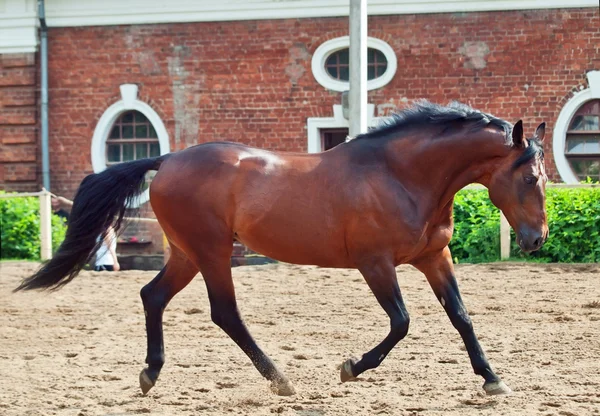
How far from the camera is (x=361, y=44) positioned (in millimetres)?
12359

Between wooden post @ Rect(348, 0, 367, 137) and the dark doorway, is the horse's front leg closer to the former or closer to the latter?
wooden post @ Rect(348, 0, 367, 137)

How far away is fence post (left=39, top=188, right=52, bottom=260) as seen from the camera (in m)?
14.0

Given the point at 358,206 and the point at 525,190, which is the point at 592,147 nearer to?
the point at 525,190

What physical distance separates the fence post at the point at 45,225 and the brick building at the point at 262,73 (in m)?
2.65

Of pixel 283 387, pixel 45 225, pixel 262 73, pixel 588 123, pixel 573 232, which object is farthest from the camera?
pixel 262 73

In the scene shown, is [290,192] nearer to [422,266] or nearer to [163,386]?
[422,266]

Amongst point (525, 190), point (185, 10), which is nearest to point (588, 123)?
point (185, 10)

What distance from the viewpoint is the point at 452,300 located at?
6.48 metres

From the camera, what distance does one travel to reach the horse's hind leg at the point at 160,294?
673 cm

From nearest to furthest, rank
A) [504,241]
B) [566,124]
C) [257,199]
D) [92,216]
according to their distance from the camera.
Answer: [257,199] → [92,216] → [504,241] → [566,124]

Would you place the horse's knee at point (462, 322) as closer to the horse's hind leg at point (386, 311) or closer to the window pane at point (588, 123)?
the horse's hind leg at point (386, 311)

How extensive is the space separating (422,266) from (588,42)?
983cm

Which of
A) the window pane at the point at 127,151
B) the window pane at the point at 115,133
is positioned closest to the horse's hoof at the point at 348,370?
the window pane at the point at 127,151

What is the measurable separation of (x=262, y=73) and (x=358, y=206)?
33.5 feet
